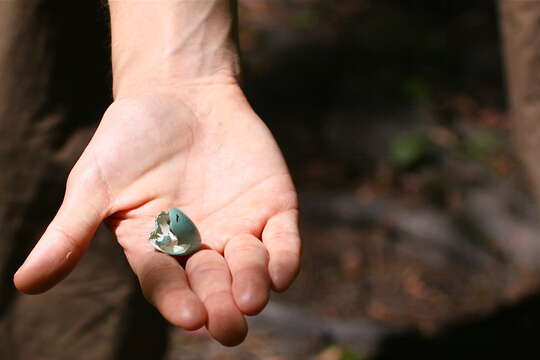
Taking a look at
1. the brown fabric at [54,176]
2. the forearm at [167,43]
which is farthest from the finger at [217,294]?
the brown fabric at [54,176]

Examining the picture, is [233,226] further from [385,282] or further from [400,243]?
[400,243]

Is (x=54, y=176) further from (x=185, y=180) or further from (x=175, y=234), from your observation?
(x=175, y=234)

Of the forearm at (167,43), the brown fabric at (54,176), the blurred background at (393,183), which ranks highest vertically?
the forearm at (167,43)

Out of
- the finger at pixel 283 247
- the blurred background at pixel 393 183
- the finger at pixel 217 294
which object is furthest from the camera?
the blurred background at pixel 393 183

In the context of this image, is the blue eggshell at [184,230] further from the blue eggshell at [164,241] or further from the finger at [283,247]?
the finger at [283,247]

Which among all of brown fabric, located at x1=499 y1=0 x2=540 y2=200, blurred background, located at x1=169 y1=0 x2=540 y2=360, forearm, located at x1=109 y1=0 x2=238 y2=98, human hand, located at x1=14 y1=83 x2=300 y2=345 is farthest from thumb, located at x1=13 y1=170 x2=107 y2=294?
blurred background, located at x1=169 y1=0 x2=540 y2=360

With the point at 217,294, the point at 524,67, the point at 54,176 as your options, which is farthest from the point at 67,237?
the point at 524,67

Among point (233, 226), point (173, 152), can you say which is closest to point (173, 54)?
point (173, 152)
